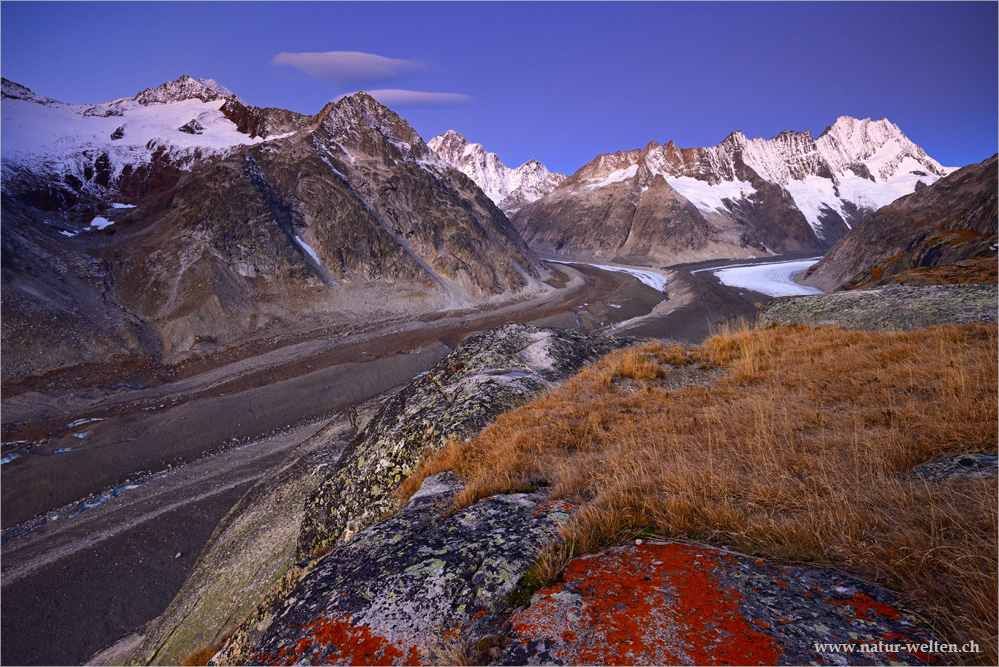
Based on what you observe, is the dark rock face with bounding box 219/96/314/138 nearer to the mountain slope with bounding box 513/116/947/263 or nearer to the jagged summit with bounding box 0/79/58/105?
the jagged summit with bounding box 0/79/58/105

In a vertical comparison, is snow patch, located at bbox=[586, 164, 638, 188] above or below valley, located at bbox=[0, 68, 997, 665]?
above

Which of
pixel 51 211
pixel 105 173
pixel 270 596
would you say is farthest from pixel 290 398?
pixel 105 173

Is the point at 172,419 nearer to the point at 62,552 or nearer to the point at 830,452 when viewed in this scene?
the point at 62,552

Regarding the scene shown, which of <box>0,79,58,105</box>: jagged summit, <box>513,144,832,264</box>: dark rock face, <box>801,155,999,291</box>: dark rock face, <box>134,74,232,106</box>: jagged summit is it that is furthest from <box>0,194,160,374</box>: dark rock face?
<box>513,144,832,264</box>: dark rock face

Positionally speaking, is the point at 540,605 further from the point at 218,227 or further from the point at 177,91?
the point at 177,91

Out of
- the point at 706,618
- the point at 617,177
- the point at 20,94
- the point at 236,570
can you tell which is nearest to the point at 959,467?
the point at 706,618

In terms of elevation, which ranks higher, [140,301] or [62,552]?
[140,301]

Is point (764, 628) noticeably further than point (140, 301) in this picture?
No
